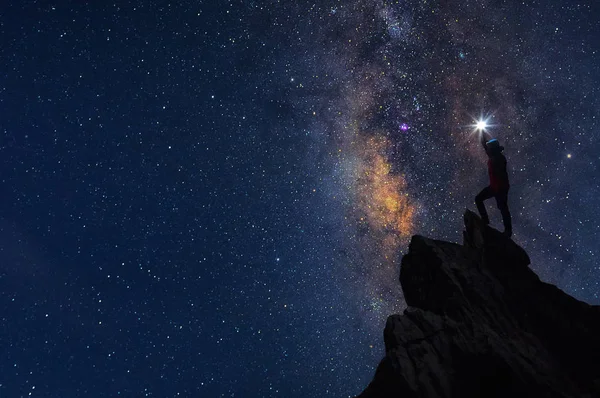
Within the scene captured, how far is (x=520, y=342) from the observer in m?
11.5

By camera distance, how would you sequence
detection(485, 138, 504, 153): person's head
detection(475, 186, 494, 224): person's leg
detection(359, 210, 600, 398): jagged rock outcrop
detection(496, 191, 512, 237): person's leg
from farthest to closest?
detection(475, 186, 494, 224): person's leg < detection(496, 191, 512, 237): person's leg < detection(485, 138, 504, 153): person's head < detection(359, 210, 600, 398): jagged rock outcrop

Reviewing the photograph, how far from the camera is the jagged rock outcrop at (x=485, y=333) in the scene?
10461 mm

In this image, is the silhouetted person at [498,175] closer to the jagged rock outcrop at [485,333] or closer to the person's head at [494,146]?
the person's head at [494,146]

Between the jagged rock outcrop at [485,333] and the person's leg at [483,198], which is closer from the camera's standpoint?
the jagged rock outcrop at [485,333]

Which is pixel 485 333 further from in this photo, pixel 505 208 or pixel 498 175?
pixel 498 175

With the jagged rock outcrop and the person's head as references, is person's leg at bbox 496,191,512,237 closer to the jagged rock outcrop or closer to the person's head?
the jagged rock outcrop

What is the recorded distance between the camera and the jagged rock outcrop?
10461mm

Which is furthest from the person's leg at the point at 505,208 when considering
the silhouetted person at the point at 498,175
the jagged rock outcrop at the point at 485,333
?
the jagged rock outcrop at the point at 485,333

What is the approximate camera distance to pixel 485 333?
1137cm

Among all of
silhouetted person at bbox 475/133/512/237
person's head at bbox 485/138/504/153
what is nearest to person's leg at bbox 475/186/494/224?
silhouetted person at bbox 475/133/512/237

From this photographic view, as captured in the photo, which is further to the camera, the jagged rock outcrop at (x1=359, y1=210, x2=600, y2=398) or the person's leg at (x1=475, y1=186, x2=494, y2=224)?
the person's leg at (x1=475, y1=186, x2=494, y2=224)

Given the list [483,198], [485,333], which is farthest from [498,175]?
[485,333]

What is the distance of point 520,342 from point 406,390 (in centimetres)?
424

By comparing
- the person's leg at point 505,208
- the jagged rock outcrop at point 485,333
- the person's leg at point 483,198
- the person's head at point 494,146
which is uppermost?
the person's head at point 494,146
